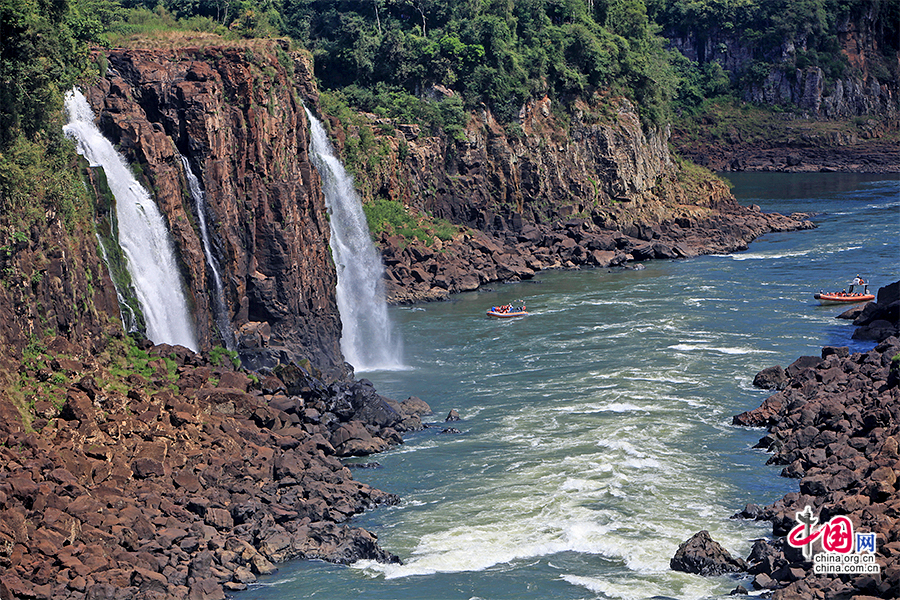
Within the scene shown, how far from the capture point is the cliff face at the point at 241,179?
46.9 meters

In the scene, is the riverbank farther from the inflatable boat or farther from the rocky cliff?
the rocky cliff

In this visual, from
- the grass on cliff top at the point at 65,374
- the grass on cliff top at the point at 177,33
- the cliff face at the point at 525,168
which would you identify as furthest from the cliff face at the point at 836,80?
the grass on cliff top at the point at 65,374

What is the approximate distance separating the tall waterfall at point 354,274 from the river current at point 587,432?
1.85m

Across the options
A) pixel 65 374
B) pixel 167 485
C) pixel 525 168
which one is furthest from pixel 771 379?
pixel 525 168

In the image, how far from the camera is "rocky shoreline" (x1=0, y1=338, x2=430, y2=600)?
2873 cm

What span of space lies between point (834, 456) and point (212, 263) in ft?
84.6

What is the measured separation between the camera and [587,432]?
44.8m

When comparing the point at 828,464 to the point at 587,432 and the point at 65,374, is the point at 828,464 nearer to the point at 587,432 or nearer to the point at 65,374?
the point at 587,432

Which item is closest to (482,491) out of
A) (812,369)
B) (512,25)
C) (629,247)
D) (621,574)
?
(621,574)

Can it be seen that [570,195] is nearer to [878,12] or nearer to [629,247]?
[629,247]

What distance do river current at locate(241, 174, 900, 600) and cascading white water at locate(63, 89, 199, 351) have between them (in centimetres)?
1040

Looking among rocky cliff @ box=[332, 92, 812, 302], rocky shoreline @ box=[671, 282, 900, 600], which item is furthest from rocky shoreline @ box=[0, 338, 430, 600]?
rocky cliff @ box=[332, 92, 812, 302]

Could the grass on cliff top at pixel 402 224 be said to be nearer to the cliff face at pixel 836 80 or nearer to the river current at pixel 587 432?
the river current at pixel 587 432

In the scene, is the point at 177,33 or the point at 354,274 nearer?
the point at 177,33
